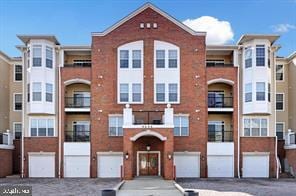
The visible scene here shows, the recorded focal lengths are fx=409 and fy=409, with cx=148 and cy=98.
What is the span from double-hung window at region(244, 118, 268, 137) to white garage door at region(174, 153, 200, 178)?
495 centimetres

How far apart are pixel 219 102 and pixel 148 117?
6.59 metres

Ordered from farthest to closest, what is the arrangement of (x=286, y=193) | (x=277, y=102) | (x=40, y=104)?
1. (x=277, y=102)
2. (x=40, y=104)
3. (x=286, y=193)

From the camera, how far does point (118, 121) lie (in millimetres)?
34281

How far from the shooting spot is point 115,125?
3428cm

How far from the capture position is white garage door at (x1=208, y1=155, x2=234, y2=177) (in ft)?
112

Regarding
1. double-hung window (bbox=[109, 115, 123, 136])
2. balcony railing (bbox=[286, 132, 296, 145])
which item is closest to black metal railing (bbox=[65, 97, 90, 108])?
double-hung window (bbox=[109, 115, 123, 136])

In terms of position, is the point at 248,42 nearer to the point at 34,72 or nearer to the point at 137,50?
the point at 137,50

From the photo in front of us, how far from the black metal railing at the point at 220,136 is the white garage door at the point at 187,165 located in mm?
2293

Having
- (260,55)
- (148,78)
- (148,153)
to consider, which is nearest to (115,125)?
(148,153)

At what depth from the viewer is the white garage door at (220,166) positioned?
112 feet

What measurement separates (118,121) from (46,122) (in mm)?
6163

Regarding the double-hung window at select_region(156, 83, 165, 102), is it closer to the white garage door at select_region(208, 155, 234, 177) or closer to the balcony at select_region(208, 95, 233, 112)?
the balcony at select_region(208, 95, 233, 112)

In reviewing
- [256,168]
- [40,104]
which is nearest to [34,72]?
[40,104]

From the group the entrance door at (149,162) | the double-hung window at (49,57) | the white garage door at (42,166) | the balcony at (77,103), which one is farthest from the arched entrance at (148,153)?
the double-hung window at (49,57)
